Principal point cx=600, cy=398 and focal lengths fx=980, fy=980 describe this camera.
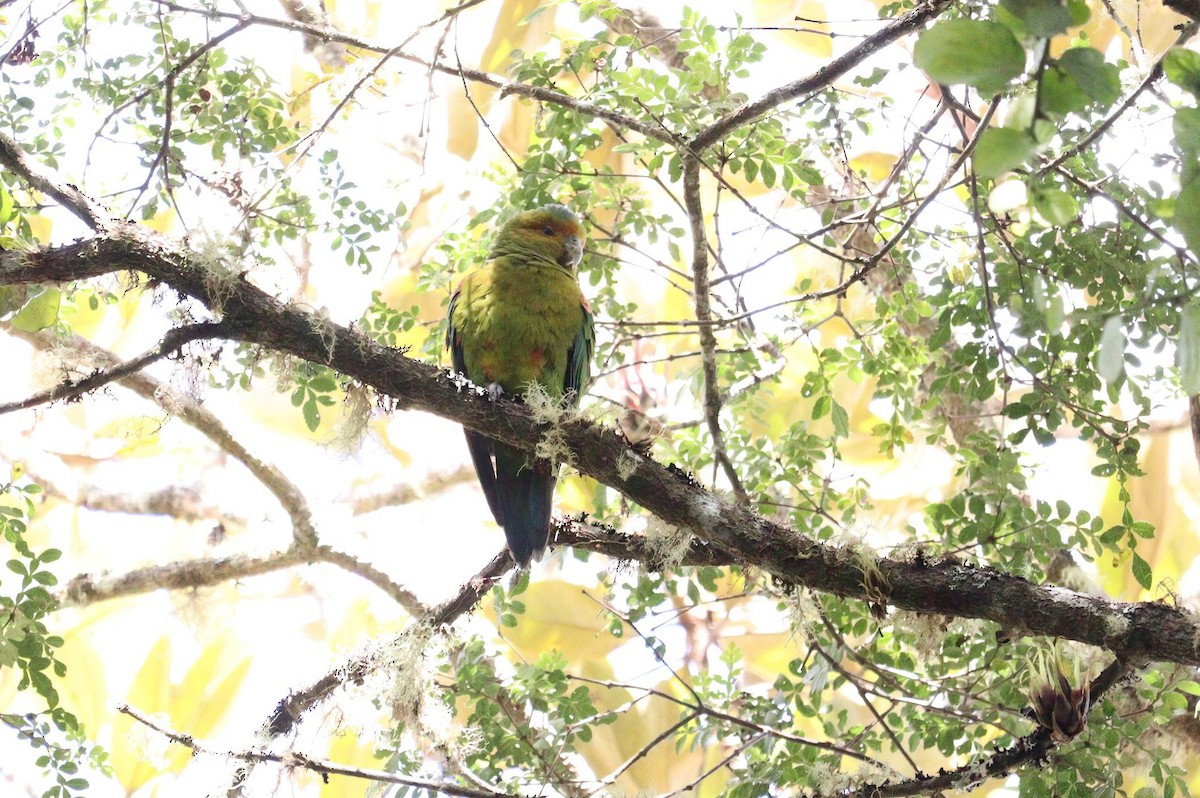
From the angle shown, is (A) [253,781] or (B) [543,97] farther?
(B) [543,97]

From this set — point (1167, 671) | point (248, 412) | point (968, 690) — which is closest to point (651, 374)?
point (248, 412)

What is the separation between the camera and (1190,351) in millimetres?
832

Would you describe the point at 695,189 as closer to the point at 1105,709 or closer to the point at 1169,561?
the point at 1105,709

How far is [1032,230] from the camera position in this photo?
8.46 feet

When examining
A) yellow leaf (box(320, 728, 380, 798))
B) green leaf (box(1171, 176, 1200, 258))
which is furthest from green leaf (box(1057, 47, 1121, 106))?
yellow leaf (box(320, 728, 380, 798))

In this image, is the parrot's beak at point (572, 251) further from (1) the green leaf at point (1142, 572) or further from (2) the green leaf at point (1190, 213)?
(2) the green leaf at point (1190, 213)

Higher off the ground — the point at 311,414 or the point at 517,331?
the point at 517,331

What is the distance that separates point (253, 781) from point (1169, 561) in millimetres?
3479

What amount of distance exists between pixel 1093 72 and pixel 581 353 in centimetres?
236

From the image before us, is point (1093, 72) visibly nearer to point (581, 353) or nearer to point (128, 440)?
point (581, 353)

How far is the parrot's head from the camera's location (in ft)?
10.6

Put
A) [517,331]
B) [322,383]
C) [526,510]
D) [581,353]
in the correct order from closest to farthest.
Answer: [526,510], [322,383], [517,331], [581,353]

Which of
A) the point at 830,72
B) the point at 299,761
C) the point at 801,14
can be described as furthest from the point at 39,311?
the point at 801,14

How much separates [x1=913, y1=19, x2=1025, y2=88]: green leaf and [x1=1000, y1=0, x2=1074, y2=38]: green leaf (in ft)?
0.06
